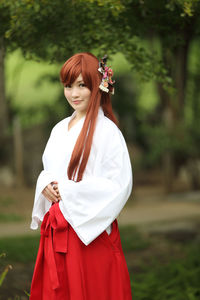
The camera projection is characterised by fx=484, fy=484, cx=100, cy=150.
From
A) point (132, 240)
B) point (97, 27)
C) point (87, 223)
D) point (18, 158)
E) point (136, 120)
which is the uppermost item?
point (97, 27)

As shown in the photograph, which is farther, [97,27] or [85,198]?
[97,27]

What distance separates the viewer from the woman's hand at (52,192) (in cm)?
251

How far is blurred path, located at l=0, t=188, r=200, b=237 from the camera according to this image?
26.1 ft

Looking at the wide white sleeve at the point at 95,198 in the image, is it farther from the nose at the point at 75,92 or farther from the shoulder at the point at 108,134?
the nose at the point at 75,92

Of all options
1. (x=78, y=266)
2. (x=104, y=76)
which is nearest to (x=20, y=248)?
(x=78, y=266)

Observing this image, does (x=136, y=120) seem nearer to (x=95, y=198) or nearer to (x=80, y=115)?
(x=80, y=115)

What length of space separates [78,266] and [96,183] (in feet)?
1.45

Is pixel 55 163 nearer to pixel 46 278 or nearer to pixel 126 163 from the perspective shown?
pixel 126 163

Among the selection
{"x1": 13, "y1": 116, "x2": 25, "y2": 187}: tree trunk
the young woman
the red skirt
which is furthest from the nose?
{"x1": 13, "y1": 116, "x2": 25, "y2": 187}: tree trunk

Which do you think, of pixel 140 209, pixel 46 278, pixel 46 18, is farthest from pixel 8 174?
pixel 46 278

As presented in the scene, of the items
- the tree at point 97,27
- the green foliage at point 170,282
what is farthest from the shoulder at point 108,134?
the green foliage at point 170,282

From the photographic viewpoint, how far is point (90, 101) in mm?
2557

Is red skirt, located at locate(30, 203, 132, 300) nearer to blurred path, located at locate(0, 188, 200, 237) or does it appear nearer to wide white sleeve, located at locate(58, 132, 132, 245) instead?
wide white sleeve, located at locate(58, 132, 132, 245)

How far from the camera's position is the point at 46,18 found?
12.5 ft
